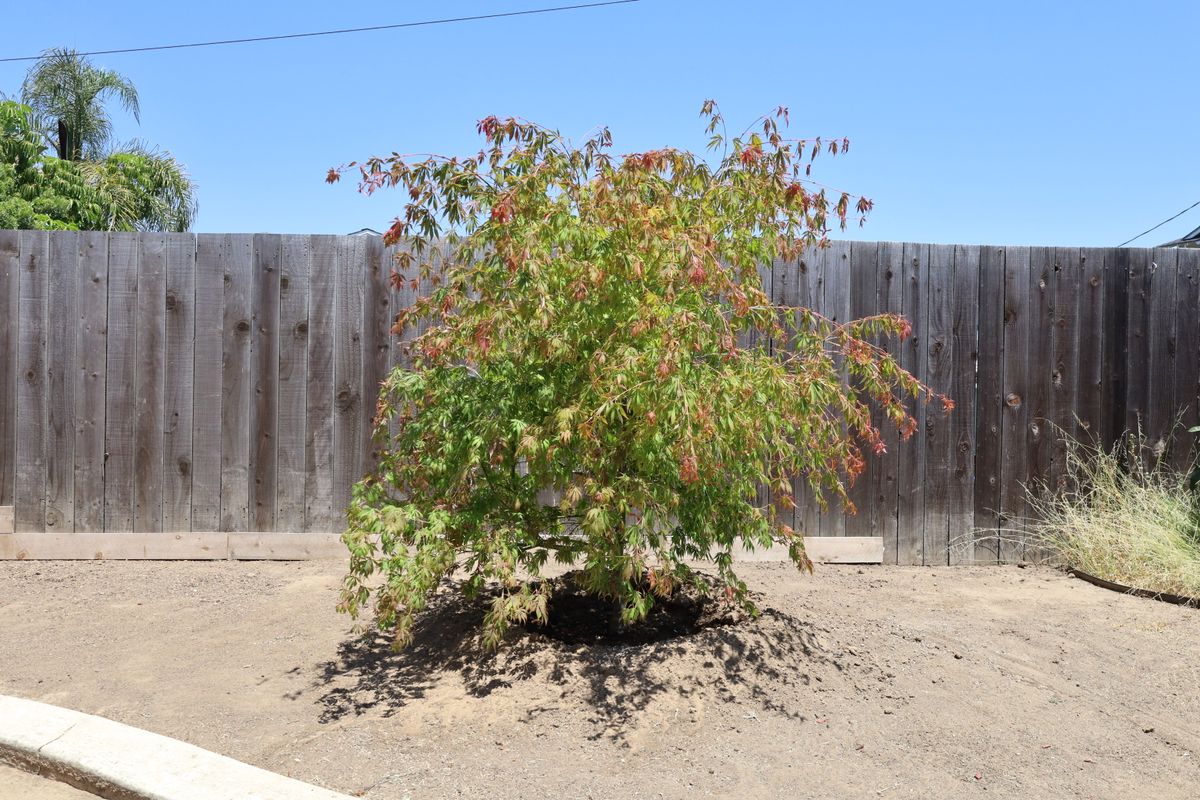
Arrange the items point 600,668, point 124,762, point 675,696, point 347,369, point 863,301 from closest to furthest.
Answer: point 124,762 → point 675,696 → point 600,668 → point 347,369 → point 863,301

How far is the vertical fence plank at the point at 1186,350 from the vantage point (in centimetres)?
625

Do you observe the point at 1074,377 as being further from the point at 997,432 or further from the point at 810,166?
the point at 810,166

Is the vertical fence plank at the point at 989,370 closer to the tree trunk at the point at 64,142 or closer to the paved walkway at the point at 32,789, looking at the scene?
the paved walkway at the point at 32,789

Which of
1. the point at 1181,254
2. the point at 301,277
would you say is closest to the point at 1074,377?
the point at 1181,254

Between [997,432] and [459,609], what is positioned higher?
[997,432]

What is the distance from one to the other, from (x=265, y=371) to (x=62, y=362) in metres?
1.28

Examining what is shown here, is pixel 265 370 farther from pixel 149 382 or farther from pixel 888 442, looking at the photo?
pixel 888 442

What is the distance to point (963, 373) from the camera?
609cm

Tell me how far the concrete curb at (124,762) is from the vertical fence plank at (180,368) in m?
2.57

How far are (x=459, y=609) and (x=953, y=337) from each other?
3.57 m

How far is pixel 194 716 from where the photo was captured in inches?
141

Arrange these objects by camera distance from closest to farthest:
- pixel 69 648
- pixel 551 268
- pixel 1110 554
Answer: pixel 551 268, pixel 69 648, pixel 1110 554

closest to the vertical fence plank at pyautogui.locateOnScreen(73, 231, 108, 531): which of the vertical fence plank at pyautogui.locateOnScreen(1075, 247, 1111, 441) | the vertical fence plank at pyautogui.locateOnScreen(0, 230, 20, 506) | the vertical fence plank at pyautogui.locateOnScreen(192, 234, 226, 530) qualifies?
the vertical fence plank at pyautogui.locateOnScreen(0, 230, 20, 506)

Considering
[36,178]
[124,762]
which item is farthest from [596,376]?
[36,178]
